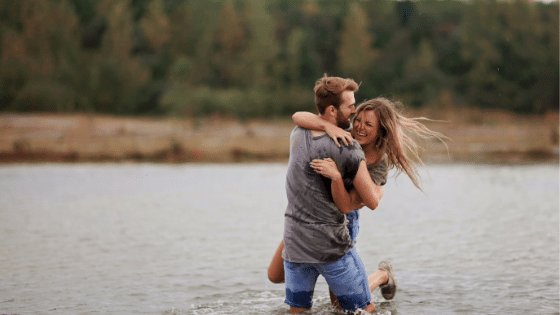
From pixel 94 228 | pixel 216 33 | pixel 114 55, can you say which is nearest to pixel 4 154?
pixel 94 228

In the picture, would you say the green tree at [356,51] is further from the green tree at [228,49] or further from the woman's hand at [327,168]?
the woman's hand at [327,168]

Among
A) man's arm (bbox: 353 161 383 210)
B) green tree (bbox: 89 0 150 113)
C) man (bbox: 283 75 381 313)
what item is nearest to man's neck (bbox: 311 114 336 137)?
man (bbox: 283 75 381 313)

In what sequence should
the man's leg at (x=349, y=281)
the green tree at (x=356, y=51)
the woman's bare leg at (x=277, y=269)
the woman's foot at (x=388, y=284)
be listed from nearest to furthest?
the man's leg at (x=349, y=281), the woman's bare leg at (x=277, y=269), the woman's foot at (x=388, y=284), the green tree at (x=356, y=51)

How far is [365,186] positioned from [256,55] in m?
58.8

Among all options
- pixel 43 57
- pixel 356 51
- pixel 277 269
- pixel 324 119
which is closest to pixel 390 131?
pixel 324 119

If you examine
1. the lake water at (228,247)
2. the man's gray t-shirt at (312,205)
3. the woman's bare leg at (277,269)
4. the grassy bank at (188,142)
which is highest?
the man's gray t-shirt at (312,205)

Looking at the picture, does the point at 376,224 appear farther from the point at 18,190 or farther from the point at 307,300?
the point at 18,190

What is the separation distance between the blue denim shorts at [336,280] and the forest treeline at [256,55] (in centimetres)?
4747

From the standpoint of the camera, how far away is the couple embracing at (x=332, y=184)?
5852 millimetres

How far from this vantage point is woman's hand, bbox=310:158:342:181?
5.75 m

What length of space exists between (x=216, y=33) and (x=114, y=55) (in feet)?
31.4

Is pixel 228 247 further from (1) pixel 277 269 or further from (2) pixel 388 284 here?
(1) pixel 277 269

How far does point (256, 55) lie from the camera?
64062 millimetres

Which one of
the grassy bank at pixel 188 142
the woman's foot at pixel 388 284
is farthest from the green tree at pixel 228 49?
the woman's foot at pixel 388 284
